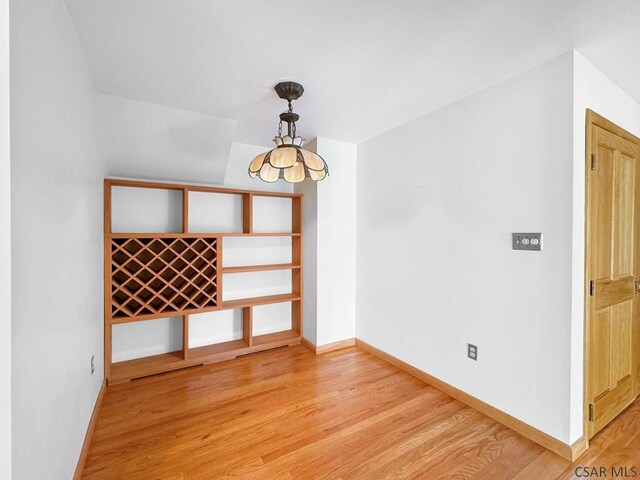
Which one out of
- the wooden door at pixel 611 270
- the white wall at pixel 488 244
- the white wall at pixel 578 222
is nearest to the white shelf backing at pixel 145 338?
the white wall at pixel 488 244

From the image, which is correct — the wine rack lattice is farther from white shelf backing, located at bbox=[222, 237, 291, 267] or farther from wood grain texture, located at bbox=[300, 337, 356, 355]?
wood grain texture, located at bbox=[300, 337, 356, 355]

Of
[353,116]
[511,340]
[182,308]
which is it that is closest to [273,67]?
[353,116]

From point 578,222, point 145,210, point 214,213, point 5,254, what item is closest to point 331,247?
point 214,213

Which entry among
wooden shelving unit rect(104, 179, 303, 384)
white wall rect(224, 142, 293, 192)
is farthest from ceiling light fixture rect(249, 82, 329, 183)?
white wall rect(224, 142, 293, 192)

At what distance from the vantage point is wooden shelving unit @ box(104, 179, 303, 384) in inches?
93.3

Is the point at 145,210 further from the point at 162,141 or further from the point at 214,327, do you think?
the point at 214,327

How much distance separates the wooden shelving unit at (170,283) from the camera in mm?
2369

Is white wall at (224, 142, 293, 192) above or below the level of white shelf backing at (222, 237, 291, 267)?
above

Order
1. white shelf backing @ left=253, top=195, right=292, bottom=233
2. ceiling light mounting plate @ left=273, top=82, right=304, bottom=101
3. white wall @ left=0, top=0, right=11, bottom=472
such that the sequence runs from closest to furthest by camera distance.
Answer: white wall @ left=0, top=0, right=11, bottom=472 → ceiling light mounting plate @ left=273, top=82, right=304, bottom=101 → white shelf backing @ left=253, top=195, right=292, bottom=233

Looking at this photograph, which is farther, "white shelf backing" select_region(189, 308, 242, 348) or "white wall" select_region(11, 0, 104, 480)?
"white shelf backing" select_region(189, 308, 242, 348)

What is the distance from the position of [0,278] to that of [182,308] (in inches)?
75.7

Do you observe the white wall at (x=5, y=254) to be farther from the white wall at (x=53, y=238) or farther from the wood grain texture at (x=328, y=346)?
the wood grain texture at (x=328, y=346)

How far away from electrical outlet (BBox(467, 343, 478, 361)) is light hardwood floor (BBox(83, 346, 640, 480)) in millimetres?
364

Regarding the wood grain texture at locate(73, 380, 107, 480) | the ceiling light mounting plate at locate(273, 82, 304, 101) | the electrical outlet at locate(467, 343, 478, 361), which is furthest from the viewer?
the electrical outlet at locate(467, 343, 478, 361)
